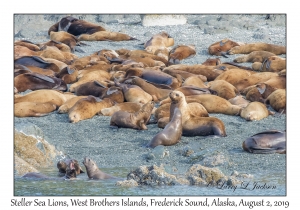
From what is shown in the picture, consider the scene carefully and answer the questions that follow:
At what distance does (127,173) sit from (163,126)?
6.64ft

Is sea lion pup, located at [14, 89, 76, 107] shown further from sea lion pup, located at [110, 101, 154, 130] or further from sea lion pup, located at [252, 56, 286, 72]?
sea lion pup, located at [252, 56, 286, 72]

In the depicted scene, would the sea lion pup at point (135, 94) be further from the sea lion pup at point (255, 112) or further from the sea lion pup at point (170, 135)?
the sea lion pup at point (170, 135)

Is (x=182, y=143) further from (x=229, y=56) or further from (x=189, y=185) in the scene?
(x=229, y=56)

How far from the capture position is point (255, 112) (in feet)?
30.4

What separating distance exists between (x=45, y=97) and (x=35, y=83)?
1.09 metres

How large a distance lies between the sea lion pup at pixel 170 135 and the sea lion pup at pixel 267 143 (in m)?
0.87

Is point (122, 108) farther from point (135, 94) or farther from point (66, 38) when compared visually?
point (66, 38)

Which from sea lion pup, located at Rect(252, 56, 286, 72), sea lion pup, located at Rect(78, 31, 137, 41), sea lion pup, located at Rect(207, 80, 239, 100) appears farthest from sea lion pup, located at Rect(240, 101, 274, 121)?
sea lion pup, located at Rect(78, 31, 137, 41)

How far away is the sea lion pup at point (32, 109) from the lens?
9484 mm

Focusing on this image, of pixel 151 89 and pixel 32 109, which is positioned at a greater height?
pixel 151 89

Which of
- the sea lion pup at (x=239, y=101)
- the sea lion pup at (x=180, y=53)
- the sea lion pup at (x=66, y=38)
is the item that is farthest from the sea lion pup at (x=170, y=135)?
the sea lion pup at (x=66, y=38)

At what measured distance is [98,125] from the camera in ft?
29.8

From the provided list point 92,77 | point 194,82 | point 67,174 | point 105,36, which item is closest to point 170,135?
point 67,174
